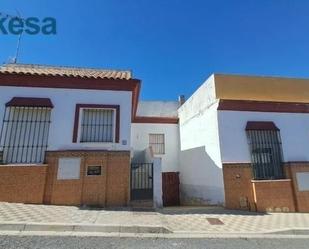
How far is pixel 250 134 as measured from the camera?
9891mm

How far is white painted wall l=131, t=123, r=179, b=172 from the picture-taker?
46.2 feet

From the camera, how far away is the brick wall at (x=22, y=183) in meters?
7.36

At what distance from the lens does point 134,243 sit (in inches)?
187

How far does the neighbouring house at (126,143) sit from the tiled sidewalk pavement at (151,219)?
0.94m

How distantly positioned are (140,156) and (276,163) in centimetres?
714

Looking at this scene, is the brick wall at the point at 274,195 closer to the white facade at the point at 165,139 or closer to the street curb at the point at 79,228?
the street curb at the point at 79,228

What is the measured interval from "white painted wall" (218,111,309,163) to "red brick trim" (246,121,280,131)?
0.17m

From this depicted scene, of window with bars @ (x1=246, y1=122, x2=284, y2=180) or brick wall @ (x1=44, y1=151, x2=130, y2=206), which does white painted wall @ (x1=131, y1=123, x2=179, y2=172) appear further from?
brick wall @ (x1=44, y1=151, x2=130, y2=206)

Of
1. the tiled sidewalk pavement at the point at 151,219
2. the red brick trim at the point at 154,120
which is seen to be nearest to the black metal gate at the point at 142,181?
the tiled sidewalk pavement at the point at 151,219

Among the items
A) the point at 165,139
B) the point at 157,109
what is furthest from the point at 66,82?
the point at 157,109

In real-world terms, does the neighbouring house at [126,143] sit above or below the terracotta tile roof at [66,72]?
below

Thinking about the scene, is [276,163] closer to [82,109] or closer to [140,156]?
[140,156]

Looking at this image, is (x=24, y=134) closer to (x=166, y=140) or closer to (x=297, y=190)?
(x=166, y=140)

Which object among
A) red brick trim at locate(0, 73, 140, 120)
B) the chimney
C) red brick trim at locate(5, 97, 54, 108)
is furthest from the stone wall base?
the chimney
